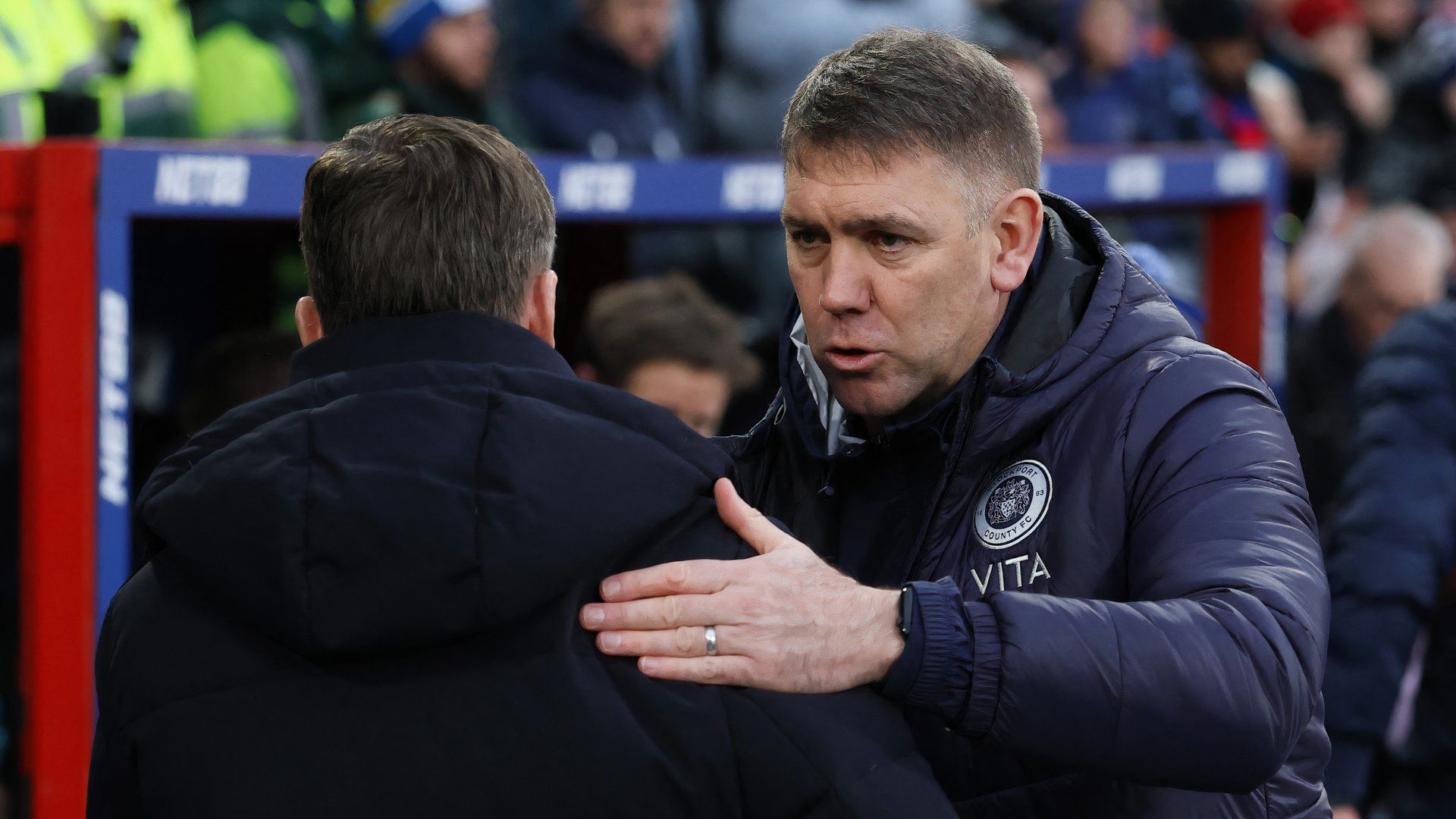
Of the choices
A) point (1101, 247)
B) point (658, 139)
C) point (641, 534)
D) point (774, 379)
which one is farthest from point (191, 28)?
point (641, 534)

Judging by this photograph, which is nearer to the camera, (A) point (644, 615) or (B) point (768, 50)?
(A) point (644, 615)

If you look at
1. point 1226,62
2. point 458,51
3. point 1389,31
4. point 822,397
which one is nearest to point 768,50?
point 458,51

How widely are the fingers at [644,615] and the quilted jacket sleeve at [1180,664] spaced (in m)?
0.29

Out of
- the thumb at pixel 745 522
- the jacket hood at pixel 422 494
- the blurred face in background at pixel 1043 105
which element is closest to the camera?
the jacket hood at pixel 422 494

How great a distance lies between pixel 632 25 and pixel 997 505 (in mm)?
3325

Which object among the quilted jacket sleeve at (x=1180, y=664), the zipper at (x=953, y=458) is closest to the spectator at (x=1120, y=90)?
the zipper at (x=953, y=458)

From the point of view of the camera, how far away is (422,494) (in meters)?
1.43

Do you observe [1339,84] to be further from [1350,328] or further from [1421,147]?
[1350,328]

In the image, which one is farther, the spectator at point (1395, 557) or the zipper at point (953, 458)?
the spectator at point (1395, 557)

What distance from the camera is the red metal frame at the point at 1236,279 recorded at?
450cm

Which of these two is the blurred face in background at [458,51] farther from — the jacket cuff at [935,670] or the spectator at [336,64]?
the jacket cuff at [935,670]

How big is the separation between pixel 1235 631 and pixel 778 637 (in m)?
0.44

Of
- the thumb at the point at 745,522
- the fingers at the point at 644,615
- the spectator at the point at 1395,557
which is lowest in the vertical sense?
the spectator at the point at 1395,557

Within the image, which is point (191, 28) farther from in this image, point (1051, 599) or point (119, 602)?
point (1051, 599)
